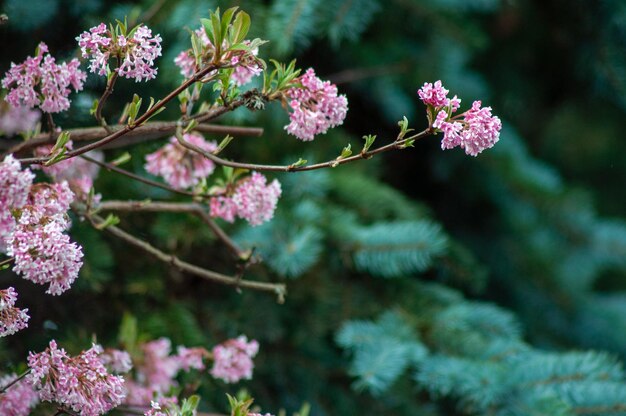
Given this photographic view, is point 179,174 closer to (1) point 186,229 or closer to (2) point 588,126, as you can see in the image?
(1) point 186,229

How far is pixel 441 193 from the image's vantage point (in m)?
1.27

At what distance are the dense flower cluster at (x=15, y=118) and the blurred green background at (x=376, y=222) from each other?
0.02 metres

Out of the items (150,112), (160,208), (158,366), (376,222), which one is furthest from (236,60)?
(376,222)

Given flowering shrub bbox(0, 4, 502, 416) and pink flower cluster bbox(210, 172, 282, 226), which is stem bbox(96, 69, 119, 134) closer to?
flowering shrub bbox(0, 4, 502, 416)

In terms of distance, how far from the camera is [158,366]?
65 cm

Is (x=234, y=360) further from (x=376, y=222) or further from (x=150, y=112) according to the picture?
(x=376, y=222)

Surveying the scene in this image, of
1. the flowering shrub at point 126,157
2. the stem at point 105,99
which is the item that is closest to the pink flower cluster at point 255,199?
the flowering shrub at point 126,157

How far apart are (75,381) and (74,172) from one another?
0.82ft

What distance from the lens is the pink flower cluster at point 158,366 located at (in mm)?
609

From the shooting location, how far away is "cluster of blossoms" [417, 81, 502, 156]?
16.3 inches

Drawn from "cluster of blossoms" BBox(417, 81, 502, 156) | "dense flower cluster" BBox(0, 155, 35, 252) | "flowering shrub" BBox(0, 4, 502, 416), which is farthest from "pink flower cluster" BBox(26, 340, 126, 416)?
"cluster of blossoms" BBox(417, 81, 502, 156)

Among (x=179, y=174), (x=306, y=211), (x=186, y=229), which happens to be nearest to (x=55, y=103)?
(x=179, y=174)

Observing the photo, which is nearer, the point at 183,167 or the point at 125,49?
the point at 125,49

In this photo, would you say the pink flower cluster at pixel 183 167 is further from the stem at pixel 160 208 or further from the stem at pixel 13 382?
the stem at pixel 13 382
